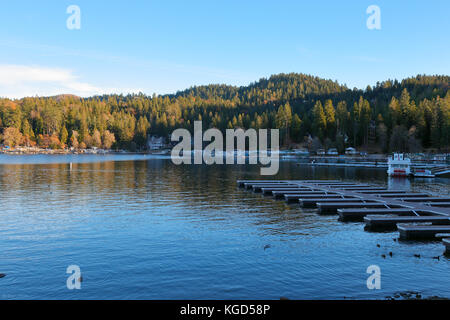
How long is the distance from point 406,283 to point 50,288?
16392 mm

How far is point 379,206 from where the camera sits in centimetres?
3462

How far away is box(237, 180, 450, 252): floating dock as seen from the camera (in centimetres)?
2456

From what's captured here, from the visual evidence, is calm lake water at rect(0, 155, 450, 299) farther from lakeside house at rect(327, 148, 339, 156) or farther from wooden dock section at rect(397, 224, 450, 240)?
lakeside house at rect(327, 148, 339, 156)

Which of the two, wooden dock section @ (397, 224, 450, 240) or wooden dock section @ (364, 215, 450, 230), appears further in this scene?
wooden dock section @ (364, 215, 450, 230)

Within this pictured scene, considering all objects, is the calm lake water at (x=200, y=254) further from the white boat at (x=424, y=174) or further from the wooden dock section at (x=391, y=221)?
the white boat at (x=424, y=174)

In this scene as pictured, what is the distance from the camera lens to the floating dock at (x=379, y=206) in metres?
24.6

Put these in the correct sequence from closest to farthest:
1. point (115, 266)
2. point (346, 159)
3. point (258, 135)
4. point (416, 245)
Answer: point (115, 266) < point (416, 245) < point (346, 159) < point (258, 135)

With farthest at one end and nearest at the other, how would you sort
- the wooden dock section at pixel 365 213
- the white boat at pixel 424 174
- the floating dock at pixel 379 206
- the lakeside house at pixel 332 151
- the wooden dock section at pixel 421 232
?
the lakeside house at pixel 332 151 < the white boat at pixel 424 174 < the wooden dock section at pixel 365 213 < the floating dock at pixel 379 206 < the wooden dock section at pixel 421 232

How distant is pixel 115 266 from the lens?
61.0 ft

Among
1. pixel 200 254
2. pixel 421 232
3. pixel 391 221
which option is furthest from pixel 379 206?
pixel 200 254

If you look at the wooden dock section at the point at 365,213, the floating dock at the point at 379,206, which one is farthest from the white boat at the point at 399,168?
the wooden dock section at the point at 365,213

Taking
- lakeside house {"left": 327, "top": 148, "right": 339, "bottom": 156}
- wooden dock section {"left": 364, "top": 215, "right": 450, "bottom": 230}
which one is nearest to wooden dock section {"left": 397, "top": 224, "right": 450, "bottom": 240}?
wooden dock section {"left": 364, "top": 215, "right": 450, "bottom": 230}

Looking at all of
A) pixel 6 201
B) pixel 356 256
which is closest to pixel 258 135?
pixel 6 201

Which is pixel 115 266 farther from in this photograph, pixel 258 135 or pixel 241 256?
pixel 258 135
